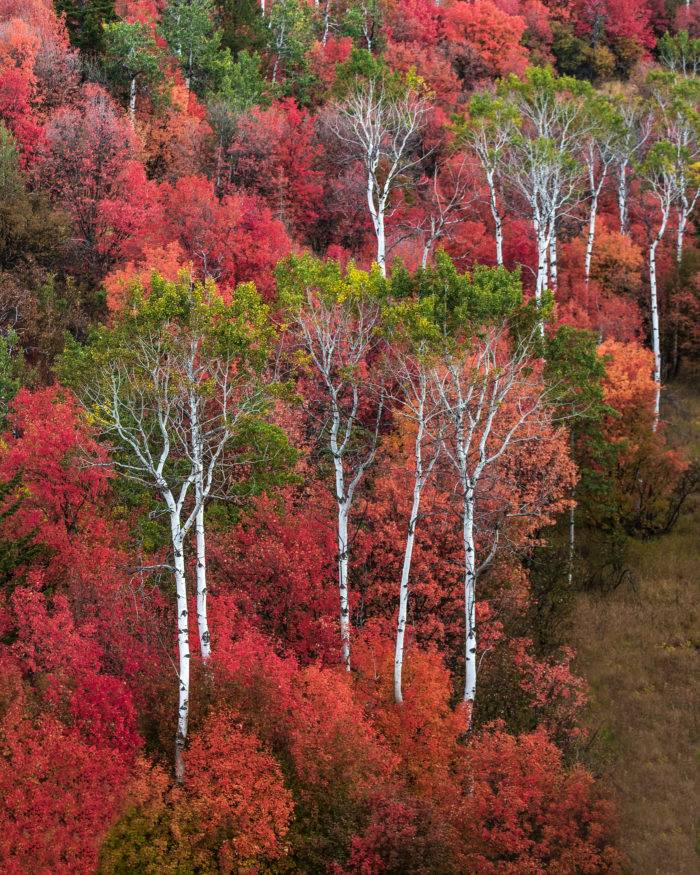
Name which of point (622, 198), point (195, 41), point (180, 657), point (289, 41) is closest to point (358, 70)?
point (195, 41)

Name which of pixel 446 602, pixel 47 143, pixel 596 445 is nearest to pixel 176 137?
pixel 47 143

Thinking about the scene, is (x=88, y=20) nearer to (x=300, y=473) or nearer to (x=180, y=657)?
(x=300, y=473)

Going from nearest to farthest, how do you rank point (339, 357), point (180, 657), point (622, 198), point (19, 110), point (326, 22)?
point (180, 657) < point (339, 357) < point (19, 110) < point (622, 198) < point (326, 22)

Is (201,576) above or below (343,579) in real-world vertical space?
above

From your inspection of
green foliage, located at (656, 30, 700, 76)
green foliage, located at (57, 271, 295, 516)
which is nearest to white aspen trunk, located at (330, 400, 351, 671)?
green foliage, located at (57, 271, 295, 516)

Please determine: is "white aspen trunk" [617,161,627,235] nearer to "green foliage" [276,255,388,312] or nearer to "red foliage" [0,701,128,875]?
"green foliage" [276,255,388,312]

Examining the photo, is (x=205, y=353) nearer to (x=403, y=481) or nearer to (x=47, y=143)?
(x=403, y=481)
